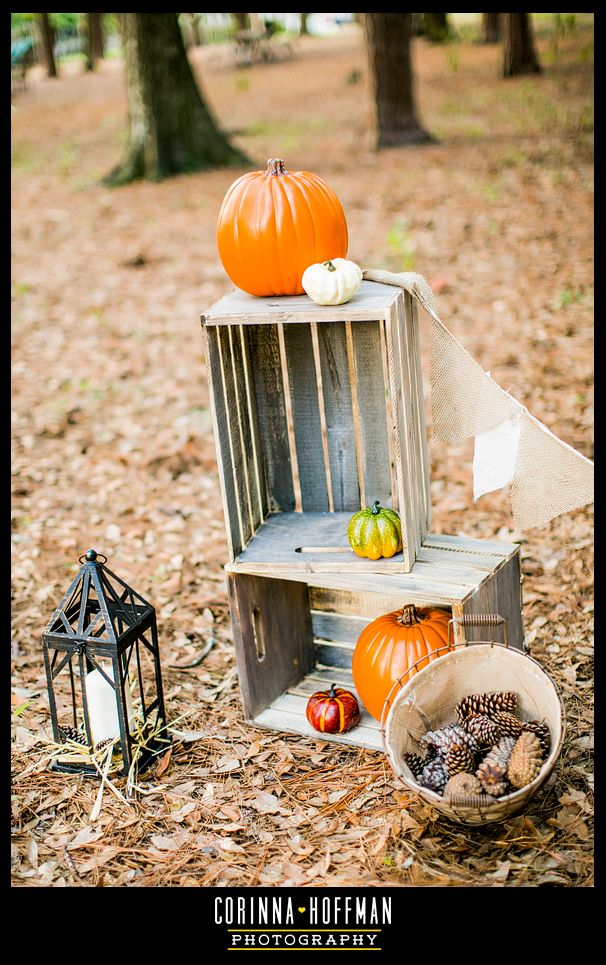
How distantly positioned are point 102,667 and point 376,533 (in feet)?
3.64

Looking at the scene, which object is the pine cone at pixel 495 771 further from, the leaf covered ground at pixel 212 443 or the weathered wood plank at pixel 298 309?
the weathered wood plank at pixel 298 309

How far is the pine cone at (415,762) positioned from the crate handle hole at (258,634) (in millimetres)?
883

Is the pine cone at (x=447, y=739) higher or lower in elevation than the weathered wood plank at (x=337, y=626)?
higher

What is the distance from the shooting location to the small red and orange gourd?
3.45 m

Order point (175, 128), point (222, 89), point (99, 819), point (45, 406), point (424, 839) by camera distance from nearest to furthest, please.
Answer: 1. point (424, 839)
2. point (99, 819)
3. point (45, 406)
4. point (175, 128)
5. point (222, 89)

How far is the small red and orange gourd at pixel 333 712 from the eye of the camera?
11.3 feet

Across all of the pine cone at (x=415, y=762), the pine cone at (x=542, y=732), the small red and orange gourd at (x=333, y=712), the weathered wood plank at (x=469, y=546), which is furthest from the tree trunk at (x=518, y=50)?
the pine cone at (x=415, y=762)

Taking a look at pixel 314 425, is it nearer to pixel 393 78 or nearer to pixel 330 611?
pixel 330 611

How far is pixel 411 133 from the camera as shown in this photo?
10898mm

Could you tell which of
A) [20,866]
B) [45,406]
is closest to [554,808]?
[20,866]

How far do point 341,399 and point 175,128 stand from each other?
7.99 m

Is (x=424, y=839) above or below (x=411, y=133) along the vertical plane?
below
